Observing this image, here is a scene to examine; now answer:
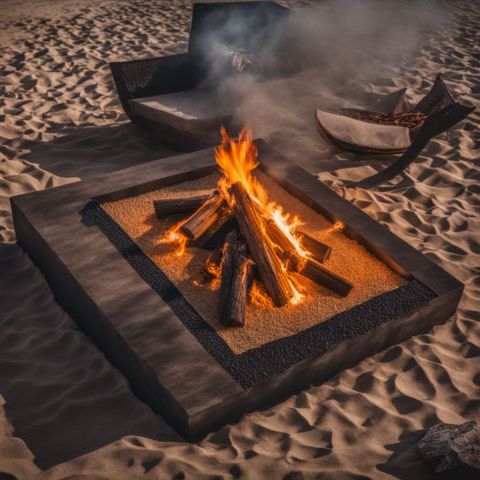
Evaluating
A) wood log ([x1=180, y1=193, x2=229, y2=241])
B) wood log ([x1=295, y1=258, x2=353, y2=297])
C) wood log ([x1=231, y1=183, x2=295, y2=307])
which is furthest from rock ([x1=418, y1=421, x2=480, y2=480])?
wood log ([x1=180, y1=193, x2=229, y2=241])

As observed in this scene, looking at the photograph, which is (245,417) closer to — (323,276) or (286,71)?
(323,276)

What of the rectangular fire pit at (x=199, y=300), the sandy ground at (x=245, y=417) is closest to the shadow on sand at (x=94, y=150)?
the sandy ground at (x=245, y=417)

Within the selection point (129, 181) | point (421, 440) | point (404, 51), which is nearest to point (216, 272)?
point (129, 181)

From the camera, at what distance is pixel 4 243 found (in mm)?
4488

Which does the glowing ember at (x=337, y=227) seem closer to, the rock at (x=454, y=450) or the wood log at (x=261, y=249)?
the wood log at (x=261, y=249)

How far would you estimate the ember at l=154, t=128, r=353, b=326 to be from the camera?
3514 millimetres

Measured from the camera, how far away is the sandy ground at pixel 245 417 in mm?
2803

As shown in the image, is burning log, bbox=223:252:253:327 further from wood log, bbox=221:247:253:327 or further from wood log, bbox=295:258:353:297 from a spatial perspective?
wood log, bbox=295:258:353:297

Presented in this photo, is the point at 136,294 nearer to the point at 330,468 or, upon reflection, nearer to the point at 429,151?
the point at 330,468

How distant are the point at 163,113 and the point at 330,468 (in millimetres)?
4022

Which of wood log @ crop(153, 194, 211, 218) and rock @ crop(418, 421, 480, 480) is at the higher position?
wood log @ crop(153, 194, 211, 218)

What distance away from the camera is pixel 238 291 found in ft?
11.2

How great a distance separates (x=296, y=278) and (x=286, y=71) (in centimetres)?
342

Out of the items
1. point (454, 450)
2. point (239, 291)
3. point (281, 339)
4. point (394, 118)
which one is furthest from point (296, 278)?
point (394, 118)
